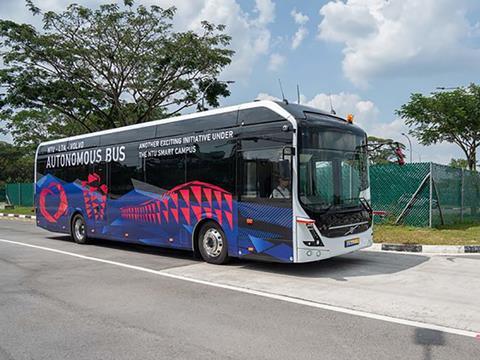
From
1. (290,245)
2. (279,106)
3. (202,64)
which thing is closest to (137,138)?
(279,106)

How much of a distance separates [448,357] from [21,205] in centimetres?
4145

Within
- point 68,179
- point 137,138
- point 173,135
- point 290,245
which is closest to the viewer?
point 290,245

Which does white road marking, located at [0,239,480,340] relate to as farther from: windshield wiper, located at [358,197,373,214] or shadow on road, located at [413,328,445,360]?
windshield wiper, located at [358,197,373,214]

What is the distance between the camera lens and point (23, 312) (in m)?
6.46

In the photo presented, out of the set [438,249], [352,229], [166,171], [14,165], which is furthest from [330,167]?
[14,165]

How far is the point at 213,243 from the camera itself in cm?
1009

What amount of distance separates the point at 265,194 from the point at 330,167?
1.34 meters

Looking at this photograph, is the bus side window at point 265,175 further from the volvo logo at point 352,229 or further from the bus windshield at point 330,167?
the volvo logo at point 352,229

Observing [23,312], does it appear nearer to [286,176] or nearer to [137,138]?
[286,176]

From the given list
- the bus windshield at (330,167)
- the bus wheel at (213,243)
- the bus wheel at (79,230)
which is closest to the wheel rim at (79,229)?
the bus wheel at (79,230)

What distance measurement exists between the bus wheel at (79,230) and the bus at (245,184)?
166 centimetres

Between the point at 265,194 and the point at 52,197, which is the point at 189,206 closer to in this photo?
the point at 265,194

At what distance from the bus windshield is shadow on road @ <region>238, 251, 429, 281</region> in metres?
1.32

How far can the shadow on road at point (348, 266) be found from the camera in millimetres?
9133
